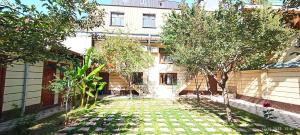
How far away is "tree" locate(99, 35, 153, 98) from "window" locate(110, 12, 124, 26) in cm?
663

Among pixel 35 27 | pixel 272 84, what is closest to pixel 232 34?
pixel 35 27

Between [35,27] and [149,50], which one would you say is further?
[149,50]

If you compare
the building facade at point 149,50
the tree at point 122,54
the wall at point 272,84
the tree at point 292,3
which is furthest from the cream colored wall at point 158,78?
the tree at point 292,3

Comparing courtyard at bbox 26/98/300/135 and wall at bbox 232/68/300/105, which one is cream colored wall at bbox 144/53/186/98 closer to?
wall at bbox 232/68/300/105

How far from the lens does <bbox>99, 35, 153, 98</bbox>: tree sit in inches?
734

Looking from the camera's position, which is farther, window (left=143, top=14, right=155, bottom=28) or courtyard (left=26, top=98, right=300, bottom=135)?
window (left=143, top=14, right=155, bottom=28)

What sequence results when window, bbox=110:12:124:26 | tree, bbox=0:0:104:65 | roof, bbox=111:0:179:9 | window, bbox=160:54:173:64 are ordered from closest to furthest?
1. tree, bbox=0:0:104:65
2. window, bbox=160:54:173:64
3. window, bbox=110:12:124:26
4. roof, bbox=111:0:179:9

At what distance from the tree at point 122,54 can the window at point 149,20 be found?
6.95 m

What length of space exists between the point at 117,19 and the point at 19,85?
16506mm

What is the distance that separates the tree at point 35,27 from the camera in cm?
366

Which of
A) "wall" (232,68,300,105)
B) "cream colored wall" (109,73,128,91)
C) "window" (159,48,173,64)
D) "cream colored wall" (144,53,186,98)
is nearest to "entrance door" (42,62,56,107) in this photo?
"cream colored wall" (109,73,128,91)

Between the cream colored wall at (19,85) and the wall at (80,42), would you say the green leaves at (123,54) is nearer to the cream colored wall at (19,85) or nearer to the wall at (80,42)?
the wall at (80,42)

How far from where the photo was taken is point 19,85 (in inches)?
416

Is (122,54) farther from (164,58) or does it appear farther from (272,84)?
(272,84)
